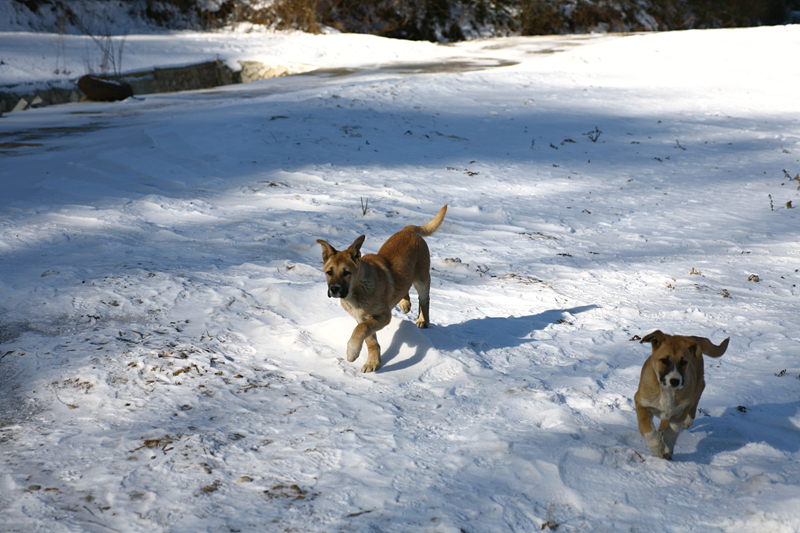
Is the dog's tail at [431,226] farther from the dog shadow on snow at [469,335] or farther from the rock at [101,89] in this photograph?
the rock at [101,89]

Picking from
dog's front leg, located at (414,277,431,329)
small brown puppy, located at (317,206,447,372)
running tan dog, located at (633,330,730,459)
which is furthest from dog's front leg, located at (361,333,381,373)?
running tan dog, located at (633,330,730,459)

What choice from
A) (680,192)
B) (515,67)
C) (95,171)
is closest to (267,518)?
(95,171)

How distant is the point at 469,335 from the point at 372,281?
0.91 meters

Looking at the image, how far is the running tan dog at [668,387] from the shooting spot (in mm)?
2709

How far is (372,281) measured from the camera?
3.74m

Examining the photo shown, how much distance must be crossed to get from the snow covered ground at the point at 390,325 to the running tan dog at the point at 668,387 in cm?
16

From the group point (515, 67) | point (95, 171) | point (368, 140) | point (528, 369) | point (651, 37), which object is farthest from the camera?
point (651, 37)

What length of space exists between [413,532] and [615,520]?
85cm

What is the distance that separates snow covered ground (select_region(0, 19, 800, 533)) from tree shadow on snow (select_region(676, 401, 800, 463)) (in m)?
0.02

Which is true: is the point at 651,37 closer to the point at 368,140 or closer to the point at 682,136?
the point at 682,136

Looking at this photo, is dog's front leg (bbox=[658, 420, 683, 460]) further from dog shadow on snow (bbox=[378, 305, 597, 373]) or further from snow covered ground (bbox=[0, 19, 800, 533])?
dog shadow on snow (bbox=[378, 305, 597, 373])

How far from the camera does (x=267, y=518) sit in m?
2.47

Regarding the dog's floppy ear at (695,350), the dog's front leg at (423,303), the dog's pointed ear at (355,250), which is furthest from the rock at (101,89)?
the dog's floppy ear at (695,350)

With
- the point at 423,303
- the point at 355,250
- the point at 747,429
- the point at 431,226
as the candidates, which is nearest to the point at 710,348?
the point at 747,429
